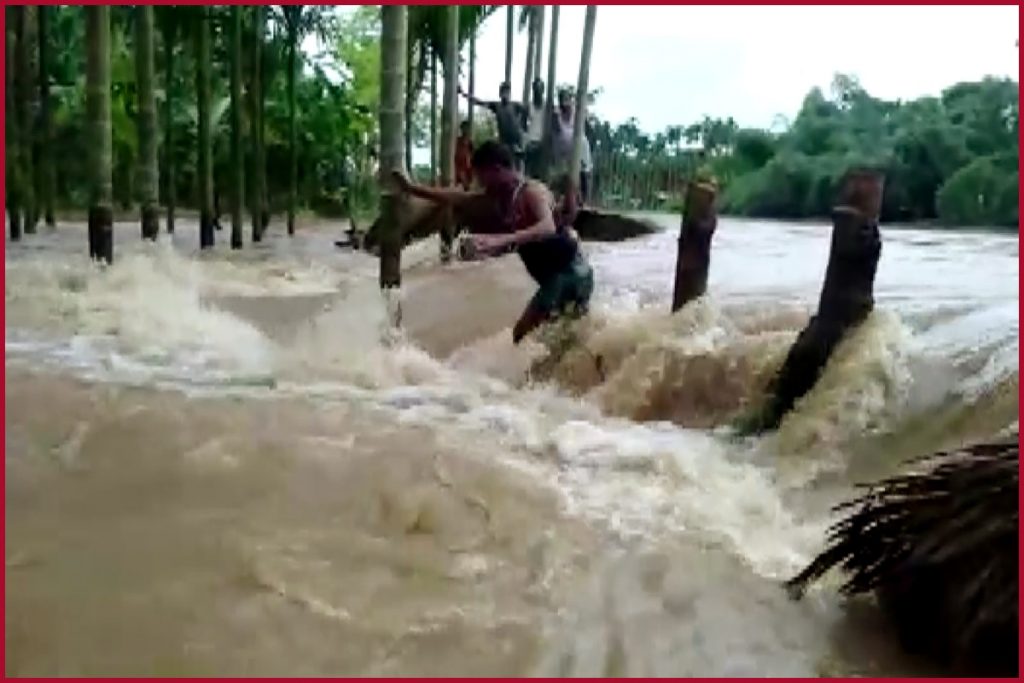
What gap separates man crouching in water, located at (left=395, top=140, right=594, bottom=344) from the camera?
23.8 ft

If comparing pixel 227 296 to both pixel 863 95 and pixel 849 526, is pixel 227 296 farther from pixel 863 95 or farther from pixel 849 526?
pixel 863 95

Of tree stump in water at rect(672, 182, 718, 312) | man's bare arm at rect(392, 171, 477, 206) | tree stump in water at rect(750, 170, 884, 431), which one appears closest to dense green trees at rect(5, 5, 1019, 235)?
man's bare arm at rect(392, 171, 477, 206)

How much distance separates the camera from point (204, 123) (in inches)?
623

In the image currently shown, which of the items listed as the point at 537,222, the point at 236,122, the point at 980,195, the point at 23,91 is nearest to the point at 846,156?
the point at 980,195

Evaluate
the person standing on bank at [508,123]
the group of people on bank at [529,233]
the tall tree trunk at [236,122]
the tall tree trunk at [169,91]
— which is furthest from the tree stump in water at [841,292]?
the tall tree trunk at [169,91]

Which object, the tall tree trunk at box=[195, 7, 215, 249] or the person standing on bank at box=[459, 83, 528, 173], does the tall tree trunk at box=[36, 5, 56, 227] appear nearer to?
the tall tree trunk at box=[195, 7, 215, 249]

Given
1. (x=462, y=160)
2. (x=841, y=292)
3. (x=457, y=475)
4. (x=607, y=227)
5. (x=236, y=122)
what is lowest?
(x=607, y=227)

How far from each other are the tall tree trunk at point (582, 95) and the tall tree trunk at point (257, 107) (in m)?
4.37

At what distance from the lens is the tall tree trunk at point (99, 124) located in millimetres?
10492

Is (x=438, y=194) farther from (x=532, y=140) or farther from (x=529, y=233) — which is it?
(x=532, y=140)

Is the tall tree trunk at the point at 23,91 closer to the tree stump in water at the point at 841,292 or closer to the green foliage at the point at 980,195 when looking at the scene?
the tree stump in water at the point at 841,292

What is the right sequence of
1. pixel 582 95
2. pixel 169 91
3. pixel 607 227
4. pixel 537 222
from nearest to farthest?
pixel 537 222, pixel 582 95, pixel 607 227, pixel 169 91

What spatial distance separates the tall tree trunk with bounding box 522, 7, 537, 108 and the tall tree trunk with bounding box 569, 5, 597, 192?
10.8 ft

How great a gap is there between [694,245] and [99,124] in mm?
5204
